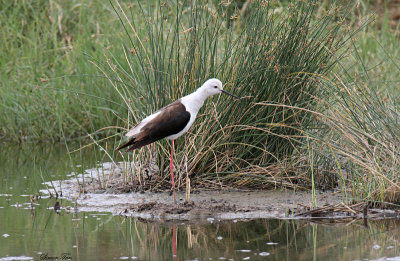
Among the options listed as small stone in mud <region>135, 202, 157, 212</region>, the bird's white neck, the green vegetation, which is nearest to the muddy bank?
small stone in mud <region>135, 202, 157, 212</region>

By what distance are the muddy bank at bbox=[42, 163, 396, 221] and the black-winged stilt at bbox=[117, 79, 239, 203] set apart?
0.55m

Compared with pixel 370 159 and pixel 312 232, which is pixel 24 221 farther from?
pixel 370 159

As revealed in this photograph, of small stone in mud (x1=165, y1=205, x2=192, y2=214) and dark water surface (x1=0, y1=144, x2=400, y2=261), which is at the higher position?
small stone in mud (x1=165, y1=205, x2=192, y2=214)

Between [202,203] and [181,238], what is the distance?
3.28 ft

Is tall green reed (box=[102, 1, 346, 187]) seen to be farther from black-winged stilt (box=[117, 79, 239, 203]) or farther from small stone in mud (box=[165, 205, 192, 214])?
small stone in mud (box=[165, 205, 192, 214])

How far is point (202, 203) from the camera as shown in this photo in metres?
5.97

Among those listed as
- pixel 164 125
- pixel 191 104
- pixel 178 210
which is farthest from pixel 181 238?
pixel 191 104

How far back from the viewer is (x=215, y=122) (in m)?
6.54

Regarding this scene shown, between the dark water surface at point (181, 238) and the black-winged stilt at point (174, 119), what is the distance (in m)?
0.73

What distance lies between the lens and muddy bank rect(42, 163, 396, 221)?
18.7 feet

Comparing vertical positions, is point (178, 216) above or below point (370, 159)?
below

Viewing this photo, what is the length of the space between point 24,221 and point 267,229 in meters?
1.90

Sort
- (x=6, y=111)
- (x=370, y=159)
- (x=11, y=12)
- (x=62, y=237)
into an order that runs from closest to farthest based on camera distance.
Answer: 1. (x=62, y=237)
2. (x=370, y=159)
3. (x=6, y=111)
4. (x=11, y=12)

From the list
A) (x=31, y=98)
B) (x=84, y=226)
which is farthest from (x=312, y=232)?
(x=31, y=98)
